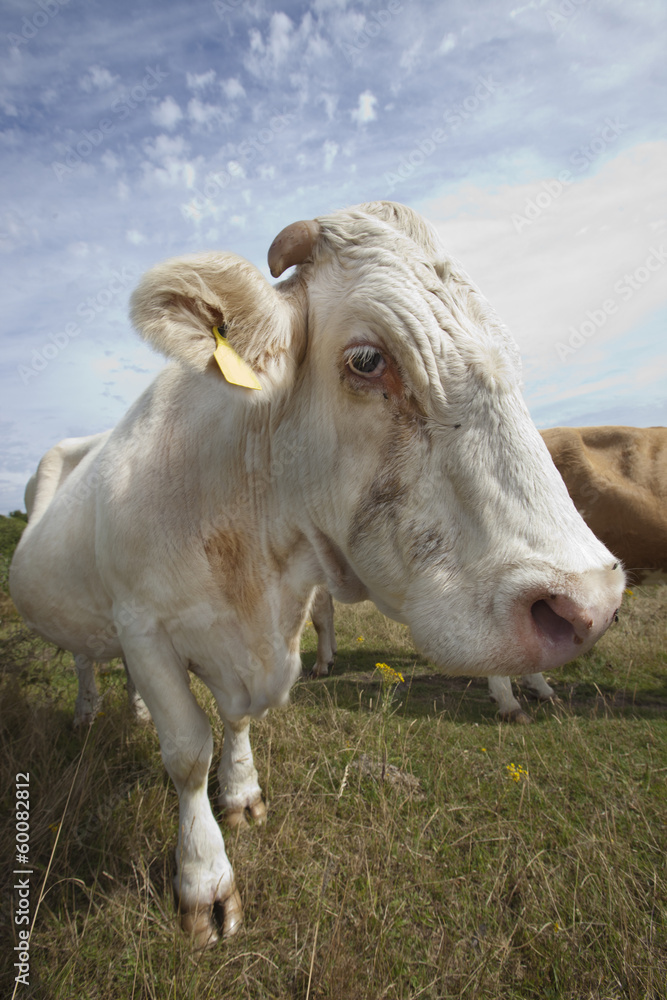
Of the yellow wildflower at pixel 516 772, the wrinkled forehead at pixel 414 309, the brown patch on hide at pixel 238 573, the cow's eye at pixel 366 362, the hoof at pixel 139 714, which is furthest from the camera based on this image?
the hoof at pixel 139 714

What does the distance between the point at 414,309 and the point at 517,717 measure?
13.5 feet

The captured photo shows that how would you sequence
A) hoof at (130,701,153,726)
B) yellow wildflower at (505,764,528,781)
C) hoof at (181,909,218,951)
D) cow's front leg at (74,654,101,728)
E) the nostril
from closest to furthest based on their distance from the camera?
1. the nostril
2. hoof at (181,909,218,951)
3. yellow wildflower at (505,764,528,781)
4. hoof at (130,701,153,726)
5. cow's front leg at (74,654,101,728)

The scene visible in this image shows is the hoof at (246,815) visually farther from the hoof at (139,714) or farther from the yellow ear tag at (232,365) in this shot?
the yellow ear tag at (232,365)

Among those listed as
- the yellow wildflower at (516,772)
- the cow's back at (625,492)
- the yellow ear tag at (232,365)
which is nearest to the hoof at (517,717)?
the yellow wildflower at (516,772)

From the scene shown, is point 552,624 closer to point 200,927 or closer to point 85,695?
point 200,927

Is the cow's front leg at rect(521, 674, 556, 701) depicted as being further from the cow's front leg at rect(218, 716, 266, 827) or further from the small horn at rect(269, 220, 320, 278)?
the small horn at rect(269, 220, 320, 278)

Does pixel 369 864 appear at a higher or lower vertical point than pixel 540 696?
higher

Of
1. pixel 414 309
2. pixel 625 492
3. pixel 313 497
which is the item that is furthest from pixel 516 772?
pixel 625 492

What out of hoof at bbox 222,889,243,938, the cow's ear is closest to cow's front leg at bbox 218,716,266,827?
hoof at bbox 222,889,243,938

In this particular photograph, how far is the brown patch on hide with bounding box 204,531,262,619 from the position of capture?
93.9 inches

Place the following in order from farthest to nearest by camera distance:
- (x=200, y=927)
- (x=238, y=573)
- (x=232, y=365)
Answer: (x=238, y=573) < (x=200, y=927) < (x=232, y=365)

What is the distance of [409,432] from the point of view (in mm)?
1735

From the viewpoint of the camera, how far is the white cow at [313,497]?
1.56m

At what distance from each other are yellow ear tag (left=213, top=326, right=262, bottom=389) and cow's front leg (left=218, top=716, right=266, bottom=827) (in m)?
1.97
